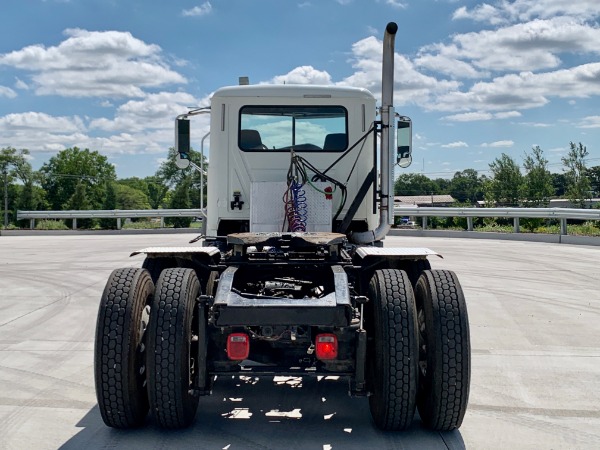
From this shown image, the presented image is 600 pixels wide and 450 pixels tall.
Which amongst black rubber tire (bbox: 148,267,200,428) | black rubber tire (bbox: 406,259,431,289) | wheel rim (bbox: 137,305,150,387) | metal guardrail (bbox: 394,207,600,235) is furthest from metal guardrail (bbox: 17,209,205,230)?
black rubber tire (bbox: 148,267,200,428)

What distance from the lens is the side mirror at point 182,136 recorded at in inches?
300

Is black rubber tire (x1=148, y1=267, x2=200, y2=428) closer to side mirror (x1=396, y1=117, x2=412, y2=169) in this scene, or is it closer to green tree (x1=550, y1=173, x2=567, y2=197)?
side mirror (x1=396, y1=117, x2=412, y2=169)

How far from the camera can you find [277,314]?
418cm

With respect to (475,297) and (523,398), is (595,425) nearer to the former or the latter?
(523,398)

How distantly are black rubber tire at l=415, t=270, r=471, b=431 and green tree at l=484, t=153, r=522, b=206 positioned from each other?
46625mm

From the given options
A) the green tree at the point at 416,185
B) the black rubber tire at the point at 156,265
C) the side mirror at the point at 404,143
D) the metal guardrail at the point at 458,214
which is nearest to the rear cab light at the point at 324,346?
the black rubber tire at the point at 156,265

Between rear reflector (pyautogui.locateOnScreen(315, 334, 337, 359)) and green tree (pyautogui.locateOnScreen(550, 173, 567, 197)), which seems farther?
green tree (pyautogui.locateOnScreen(550, 173, 567, 197))

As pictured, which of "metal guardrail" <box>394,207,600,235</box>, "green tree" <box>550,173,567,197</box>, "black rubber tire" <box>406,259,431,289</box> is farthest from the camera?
"green tree" <box>550,173,567,197</box>

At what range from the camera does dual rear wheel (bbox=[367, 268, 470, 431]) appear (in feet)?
14.1

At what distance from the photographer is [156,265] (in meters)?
5.71

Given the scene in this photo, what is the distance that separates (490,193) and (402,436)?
48.3 m

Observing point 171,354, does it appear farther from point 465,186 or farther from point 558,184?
point 465,186

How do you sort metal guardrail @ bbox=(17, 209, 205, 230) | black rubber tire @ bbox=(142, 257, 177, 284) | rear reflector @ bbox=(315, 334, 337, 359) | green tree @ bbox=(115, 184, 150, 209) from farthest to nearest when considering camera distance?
green tree @ bbox=(115, 184, 150, 209) < metal guardrail @ bbox=(17, 209, 205, 230) < black rubber tire @ bbox=(142, 257, 177, 284) < rear reflector @ bbox=(315, 334, 337, 359)

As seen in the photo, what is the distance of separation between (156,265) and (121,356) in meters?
1.48
